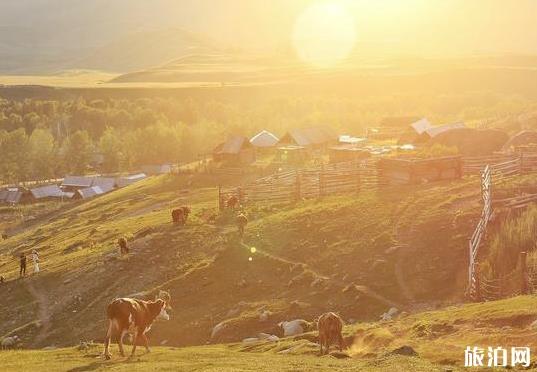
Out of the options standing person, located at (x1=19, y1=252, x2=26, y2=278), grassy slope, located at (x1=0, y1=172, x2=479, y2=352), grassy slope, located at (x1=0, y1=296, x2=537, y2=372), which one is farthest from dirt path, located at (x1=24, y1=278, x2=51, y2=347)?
grassy slope, located at (x1=0, y1=296, x2=537, y2=372)

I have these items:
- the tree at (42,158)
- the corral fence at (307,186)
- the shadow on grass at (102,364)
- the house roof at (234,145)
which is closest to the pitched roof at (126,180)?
the tree at (42,158)

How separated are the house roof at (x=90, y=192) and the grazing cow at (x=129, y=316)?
3459 inches

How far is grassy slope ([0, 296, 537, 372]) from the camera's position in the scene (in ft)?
66.4

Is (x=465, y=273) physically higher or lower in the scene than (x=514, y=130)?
lower

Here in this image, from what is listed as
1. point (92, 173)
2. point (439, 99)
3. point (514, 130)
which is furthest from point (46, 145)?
point (439, 99)

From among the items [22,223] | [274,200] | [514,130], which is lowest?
[22,223]

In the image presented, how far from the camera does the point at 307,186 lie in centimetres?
5525

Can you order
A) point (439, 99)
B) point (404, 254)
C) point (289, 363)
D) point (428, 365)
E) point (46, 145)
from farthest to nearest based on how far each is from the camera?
point (439, 99) → point (46, 145) → point (404, 254) → point (289, 363) → point (428, 365)

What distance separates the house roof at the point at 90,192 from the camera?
361 feet

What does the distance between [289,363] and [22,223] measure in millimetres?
78761

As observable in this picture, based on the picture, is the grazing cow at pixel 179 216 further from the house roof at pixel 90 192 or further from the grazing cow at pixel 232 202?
the house roof at pixel 90 192

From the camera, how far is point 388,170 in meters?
53.0

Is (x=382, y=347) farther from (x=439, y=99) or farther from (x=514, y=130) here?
(x=439, y=99)

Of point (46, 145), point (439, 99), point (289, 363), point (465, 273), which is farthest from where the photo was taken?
point (439, 99)
